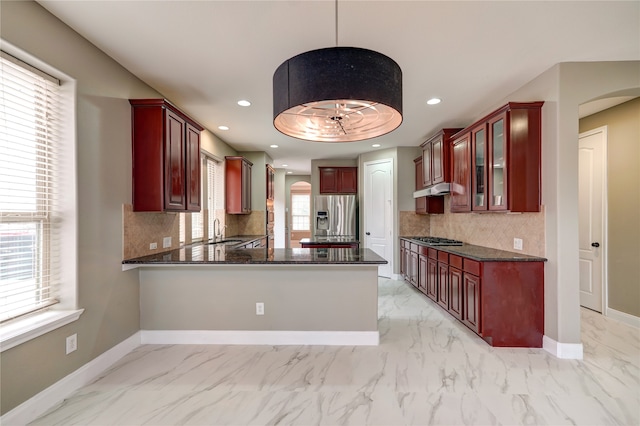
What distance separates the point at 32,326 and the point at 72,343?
39cm

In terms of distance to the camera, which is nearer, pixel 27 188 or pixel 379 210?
pixel 27 188

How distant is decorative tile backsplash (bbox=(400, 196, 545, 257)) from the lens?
2.87 m

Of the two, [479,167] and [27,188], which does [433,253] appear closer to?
[479,167]

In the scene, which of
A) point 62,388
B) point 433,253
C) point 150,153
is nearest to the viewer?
point 62,388

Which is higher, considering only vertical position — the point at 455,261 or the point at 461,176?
the point at 461,176

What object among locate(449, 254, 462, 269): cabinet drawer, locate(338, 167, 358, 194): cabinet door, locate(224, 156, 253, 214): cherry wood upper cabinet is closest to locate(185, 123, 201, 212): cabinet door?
locate(224, 156, 253, 214): cherry wood upper cabinet

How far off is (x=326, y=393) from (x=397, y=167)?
4468 millimetres

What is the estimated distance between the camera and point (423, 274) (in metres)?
4.34

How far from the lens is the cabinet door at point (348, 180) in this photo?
6833 millimetres

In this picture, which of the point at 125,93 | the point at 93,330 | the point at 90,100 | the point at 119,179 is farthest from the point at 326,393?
the point at 125,93

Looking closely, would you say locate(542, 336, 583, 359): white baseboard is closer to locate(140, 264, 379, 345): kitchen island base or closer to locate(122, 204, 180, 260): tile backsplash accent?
locate(140, 264, 379, 345): kitchen island base

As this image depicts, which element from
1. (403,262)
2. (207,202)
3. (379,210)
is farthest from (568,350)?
(207,202)

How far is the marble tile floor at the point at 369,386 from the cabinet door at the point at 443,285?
0.63 m

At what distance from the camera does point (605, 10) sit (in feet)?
6.34
